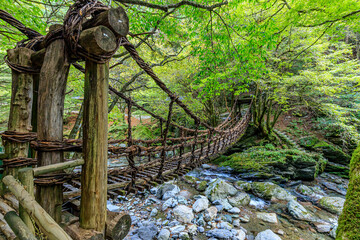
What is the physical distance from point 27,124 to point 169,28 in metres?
2.64

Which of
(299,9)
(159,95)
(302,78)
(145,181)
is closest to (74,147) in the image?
(145,181)

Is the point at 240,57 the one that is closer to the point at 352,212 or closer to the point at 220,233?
the point at 352,212

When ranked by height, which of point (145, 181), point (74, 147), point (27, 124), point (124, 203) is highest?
point (27, 124)

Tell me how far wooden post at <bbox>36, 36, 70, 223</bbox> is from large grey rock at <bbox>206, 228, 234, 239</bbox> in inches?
99.7

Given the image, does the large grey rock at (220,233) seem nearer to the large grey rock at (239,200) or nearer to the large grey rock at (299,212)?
the large grey rock at (239,200)

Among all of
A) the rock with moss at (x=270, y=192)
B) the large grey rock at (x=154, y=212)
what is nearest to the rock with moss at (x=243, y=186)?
the rock with moss at (x=270, y=192)

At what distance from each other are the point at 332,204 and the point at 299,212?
40.0 inches

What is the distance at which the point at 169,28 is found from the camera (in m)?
2.98

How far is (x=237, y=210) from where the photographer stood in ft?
11.3

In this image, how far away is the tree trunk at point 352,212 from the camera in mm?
1007

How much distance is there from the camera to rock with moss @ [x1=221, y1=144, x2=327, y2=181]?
4992 millimetres

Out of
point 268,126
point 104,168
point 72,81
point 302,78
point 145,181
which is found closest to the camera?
point 104,168

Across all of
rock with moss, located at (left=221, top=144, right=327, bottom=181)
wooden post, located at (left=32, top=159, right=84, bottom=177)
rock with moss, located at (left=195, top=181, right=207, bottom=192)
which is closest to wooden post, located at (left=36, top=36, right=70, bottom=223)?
wooden post, located at (left=32, top=159, right=84, bottom=177)

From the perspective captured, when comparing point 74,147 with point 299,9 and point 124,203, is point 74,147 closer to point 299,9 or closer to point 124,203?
point 124,203
